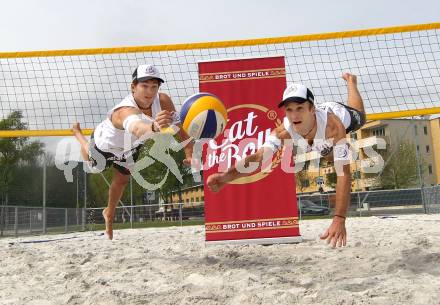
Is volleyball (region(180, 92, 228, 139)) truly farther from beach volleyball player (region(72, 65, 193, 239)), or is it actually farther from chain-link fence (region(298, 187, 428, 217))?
chain-link fence (region(298, 187, 428, 217))

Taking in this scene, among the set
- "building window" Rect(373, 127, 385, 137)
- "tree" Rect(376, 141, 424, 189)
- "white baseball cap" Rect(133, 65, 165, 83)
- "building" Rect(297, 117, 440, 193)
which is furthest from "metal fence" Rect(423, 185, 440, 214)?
"building window" Rect(373, 127, 385, 137)

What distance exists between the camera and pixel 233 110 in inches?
250

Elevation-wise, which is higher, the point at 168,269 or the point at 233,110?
the point at 233,110

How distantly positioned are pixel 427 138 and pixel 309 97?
53055mm

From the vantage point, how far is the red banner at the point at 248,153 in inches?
246

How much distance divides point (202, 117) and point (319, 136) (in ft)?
3.89

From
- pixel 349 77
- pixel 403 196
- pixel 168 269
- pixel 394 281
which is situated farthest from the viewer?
pixel 403 196

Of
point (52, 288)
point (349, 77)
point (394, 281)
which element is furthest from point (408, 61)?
point (52, 288)

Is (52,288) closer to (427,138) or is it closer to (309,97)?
(309,97)

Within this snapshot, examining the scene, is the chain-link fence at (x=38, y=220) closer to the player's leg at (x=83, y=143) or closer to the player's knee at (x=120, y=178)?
the player's leg at (x=83, y=143)

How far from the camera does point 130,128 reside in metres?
3.64

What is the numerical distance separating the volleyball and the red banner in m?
2.36

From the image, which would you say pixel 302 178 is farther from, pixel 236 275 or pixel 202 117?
pixel 202 117

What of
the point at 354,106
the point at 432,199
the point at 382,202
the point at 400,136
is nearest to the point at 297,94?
the point at 354,106
